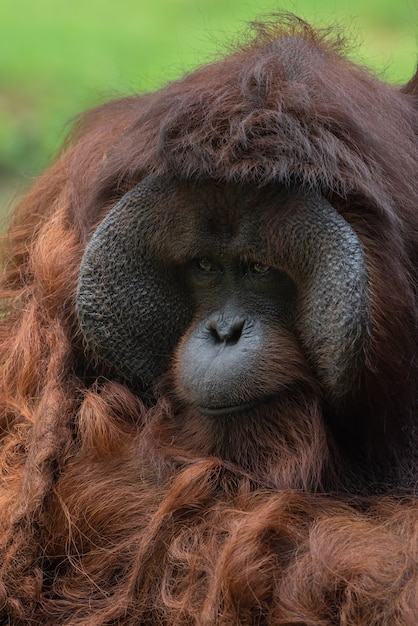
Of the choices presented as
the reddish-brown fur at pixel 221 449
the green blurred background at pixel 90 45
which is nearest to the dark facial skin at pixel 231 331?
the reddish-brown fur at pixel 221 449

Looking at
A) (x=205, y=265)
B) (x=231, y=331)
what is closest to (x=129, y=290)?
(x=205, y=265)

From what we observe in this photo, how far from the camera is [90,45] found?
315 inches

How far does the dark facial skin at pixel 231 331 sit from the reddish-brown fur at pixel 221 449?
138 millimetres

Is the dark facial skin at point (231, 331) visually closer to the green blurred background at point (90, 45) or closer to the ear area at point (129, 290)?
the ear area at point (129, 290)

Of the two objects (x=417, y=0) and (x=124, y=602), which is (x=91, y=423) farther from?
(x=417, y=0)

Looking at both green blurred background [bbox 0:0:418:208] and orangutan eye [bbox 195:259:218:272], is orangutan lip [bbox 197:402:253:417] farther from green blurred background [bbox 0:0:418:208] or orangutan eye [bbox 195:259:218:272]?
green blurred background [bbox 0:0:418:208]

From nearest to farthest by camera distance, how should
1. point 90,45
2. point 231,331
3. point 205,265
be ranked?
point 231,331, point 205,265, point 90,45

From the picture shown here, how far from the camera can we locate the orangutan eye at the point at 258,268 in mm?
2699

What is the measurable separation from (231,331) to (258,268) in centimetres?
17

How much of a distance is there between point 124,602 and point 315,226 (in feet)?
3.18

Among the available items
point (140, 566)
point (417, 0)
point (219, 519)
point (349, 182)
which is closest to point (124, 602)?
point (140, 566)

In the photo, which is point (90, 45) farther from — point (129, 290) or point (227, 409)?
point (227, 409)

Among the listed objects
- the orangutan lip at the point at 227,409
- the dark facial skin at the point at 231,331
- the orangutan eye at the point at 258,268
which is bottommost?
the orangutan lip at the point at 227,409

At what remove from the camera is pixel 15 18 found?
8.46 m
